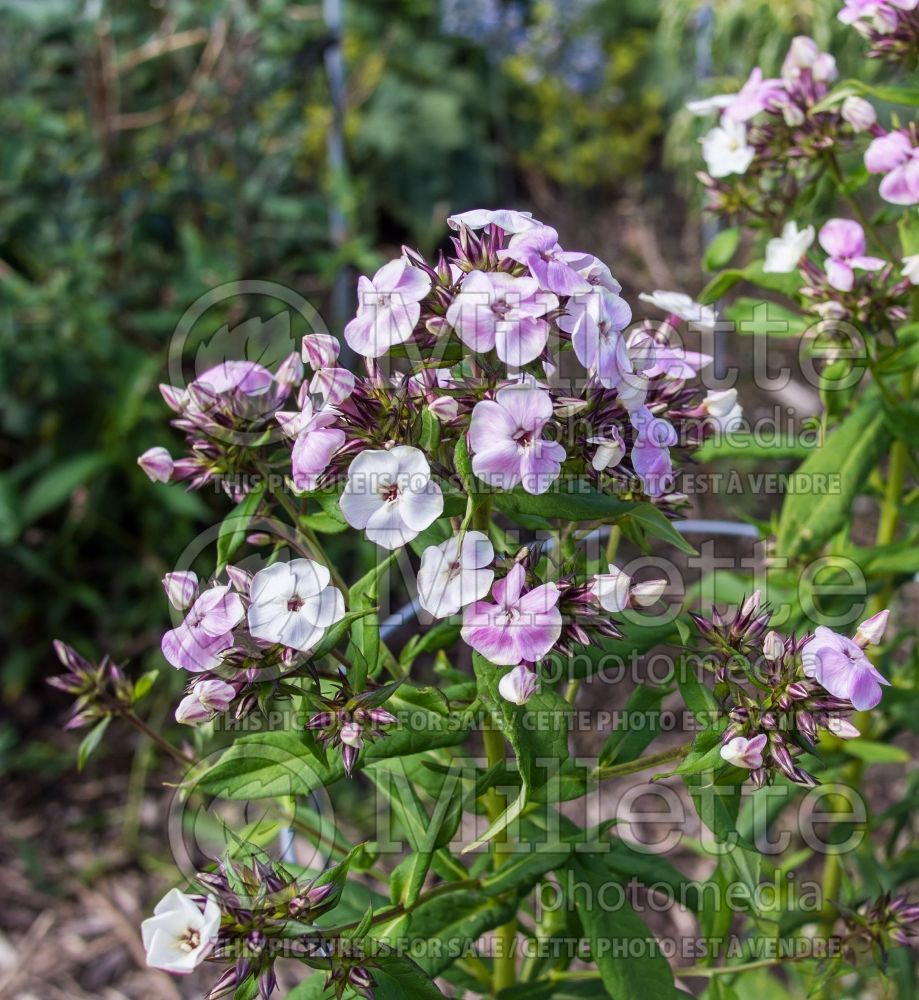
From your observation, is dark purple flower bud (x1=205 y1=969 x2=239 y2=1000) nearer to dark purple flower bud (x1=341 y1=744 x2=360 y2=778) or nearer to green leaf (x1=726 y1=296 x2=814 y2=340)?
dark purple flower bud (x1=341 y1=744 x2=360 y2=778)

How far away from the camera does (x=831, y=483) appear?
1.08 metres

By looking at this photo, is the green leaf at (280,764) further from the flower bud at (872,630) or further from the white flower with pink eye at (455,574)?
the flower bud at (872,630)

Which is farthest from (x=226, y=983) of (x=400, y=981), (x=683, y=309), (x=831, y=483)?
(x=831, y=483)

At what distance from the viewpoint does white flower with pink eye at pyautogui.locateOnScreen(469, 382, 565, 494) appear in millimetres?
679

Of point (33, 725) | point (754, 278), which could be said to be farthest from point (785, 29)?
point (33, 725)

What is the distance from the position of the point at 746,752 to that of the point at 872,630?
16 centimetres

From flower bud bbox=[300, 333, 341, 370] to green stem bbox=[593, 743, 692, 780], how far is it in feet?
1.25

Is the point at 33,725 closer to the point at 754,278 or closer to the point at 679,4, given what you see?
the point at 754,278

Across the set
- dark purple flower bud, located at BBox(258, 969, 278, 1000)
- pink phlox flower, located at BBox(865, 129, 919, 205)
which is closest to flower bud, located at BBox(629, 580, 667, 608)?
dark purple flower bud, located at BBox(258, 969, 278, 1000)

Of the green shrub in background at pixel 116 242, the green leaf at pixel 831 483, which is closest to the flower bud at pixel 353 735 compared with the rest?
the green leaf at pixel 831 483

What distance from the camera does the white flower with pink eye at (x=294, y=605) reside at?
2.32ft

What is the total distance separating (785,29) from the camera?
A: 280 centimetres

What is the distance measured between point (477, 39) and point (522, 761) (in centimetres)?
334

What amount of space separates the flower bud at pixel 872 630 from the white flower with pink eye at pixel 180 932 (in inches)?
19.4
